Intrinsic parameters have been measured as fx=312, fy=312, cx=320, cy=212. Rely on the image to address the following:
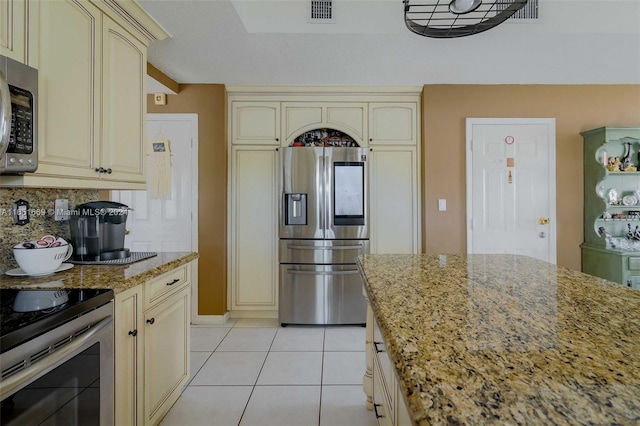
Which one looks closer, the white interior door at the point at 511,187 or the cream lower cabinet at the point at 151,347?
the cream lower cabinet at the point at 151,347

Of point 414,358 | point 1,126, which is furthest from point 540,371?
point 1,126

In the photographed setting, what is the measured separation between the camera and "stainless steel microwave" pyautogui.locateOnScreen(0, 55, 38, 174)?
1.20 metres

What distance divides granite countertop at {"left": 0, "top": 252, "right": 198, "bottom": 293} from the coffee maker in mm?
126

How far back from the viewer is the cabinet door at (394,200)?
10.9 ft

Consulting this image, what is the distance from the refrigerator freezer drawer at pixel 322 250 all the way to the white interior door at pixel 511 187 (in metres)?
1.21

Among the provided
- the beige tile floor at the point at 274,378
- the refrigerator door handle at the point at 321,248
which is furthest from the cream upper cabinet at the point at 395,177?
the beige tile floor at the point at 274,378

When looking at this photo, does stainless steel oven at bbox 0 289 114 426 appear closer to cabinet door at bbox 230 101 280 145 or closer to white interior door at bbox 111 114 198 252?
white interior door at bbox 111 114 198 252

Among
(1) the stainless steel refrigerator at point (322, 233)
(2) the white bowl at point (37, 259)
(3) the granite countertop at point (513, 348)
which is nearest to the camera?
(3) the granite countertop at point (513, 348)

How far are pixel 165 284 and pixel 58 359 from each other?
0.74m

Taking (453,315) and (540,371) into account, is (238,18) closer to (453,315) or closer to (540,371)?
(453,315)

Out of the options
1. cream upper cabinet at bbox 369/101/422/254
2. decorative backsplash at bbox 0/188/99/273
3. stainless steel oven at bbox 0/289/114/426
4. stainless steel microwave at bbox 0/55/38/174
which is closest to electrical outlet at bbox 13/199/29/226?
decorative backsplash at bbox 0/188/99/273

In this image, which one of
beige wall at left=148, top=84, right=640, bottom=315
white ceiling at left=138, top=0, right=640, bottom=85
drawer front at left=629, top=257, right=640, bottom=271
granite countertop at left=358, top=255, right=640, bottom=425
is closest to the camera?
granite countertop at left=358, top=255, right=640, bottom=425

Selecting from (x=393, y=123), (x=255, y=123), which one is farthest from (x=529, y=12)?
(x=255, y=123)

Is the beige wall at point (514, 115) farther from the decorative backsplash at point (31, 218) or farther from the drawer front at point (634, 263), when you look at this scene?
the decorative backsplash at point (31, 218)
